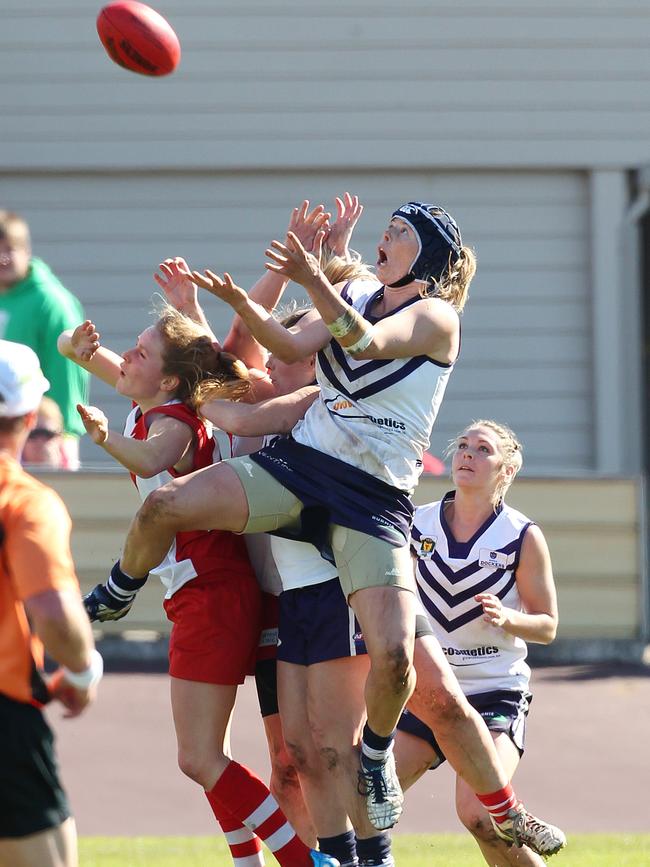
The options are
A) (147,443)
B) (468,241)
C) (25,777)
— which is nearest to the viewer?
(25,777)

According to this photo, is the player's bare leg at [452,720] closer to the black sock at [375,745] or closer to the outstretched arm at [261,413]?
the black sock at [375,745]

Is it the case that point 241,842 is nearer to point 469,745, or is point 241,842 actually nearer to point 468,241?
point 469,745

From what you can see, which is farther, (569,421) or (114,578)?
(569,421)

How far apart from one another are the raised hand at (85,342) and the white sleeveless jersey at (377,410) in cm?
90

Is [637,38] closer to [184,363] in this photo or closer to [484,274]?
[484,274]

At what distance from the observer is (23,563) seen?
3539 millimetres

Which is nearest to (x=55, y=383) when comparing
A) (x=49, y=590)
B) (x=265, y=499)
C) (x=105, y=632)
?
(x=105, y=632)

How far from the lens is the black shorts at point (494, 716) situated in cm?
555

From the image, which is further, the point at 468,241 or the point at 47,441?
the point at 468,241

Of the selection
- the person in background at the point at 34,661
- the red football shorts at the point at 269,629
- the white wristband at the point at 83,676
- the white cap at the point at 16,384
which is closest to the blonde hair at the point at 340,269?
the red football shorts at the point at 269,629

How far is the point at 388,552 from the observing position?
489 centimetres

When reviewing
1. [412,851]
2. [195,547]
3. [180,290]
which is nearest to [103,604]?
[195,547]

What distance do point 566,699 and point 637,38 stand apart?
6367 mm

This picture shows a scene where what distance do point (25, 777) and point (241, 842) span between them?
5.55 feet
